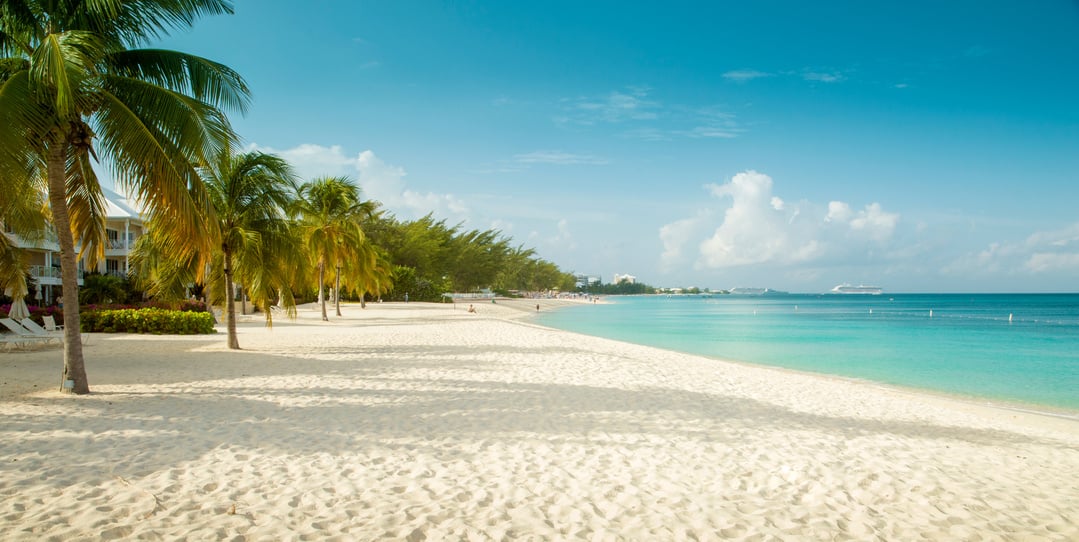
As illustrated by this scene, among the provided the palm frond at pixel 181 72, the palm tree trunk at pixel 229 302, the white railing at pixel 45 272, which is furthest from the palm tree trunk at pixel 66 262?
the white railing at pixel 45 272

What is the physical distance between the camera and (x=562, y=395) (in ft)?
28.1

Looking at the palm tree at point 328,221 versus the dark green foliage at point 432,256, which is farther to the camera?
the dark green foliage at point 432,256

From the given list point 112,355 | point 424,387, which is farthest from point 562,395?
point 112,355

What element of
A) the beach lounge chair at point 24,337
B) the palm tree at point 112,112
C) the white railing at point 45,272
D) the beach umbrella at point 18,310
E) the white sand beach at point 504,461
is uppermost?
the palm tree at point 112,112

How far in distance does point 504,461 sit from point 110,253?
37.8 m

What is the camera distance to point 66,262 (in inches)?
298

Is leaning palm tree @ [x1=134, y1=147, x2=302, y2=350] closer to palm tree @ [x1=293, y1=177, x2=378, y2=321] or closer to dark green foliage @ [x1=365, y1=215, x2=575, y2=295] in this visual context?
palm tree @ [x1=293, y1=177, x2=378, y2=321]

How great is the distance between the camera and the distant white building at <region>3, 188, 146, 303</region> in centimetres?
2745

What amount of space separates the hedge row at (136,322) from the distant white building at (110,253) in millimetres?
11381

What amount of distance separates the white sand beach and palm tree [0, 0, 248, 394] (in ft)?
8.20

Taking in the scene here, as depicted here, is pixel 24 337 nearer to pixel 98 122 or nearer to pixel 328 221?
pixel 98 122

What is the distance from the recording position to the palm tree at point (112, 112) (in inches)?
268

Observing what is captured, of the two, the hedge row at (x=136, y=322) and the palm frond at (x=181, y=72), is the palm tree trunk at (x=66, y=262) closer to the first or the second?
the palm frond at (x=181, y=72)

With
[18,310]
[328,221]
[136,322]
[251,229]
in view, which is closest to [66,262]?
[251,229]
